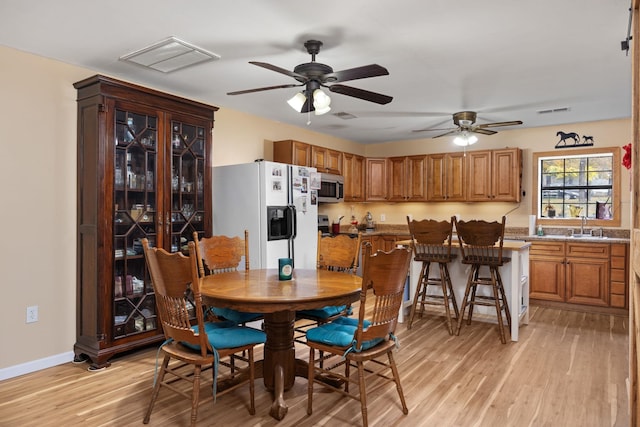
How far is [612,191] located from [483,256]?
286cm

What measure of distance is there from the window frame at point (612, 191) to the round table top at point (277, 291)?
4.32 m

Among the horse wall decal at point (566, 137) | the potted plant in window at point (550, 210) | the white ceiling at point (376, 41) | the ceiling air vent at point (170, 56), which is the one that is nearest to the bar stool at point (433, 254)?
the white ceiling at point (376, 41)

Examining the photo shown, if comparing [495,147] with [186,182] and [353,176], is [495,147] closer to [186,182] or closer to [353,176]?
[353,176]

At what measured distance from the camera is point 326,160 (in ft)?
20.1

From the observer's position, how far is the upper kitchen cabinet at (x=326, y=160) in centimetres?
584

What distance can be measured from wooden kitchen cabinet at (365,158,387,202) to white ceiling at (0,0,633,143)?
247 cm

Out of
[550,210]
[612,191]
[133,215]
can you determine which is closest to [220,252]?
[133,215]

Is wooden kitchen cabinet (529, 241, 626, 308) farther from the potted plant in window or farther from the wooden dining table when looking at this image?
the wooden dining table

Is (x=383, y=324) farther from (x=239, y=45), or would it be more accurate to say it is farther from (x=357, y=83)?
(x=357, y=83)

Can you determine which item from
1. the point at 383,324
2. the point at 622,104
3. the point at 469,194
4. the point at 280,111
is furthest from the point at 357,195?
the point at 383,324

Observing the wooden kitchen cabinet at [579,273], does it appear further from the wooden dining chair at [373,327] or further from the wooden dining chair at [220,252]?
the wooden dining chair at [220,252]

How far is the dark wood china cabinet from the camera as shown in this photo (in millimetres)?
3309

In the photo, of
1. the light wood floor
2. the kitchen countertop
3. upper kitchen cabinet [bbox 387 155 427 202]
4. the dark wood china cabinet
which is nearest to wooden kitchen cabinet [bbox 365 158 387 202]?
upper kitchen cabinet [bbox 387 155 427 202]

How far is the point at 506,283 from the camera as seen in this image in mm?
4332
